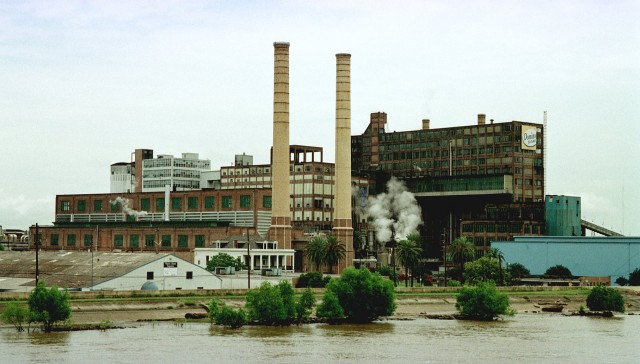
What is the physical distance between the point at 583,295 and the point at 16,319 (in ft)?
261

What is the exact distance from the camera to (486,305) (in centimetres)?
10838

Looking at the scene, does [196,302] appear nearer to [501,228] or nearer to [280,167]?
[280,167]

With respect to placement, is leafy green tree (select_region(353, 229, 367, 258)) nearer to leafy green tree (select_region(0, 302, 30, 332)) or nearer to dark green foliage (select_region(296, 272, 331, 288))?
dark green foliage (select_region(296, 272, 331, 288))

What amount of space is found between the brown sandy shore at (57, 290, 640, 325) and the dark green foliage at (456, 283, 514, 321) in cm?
548

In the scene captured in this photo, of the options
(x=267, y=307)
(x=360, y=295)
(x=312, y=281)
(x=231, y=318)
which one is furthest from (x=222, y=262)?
(x=231, y=318)

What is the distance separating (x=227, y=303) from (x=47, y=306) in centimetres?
2558

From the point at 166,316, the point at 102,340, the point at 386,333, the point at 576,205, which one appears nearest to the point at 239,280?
the point at 166,316

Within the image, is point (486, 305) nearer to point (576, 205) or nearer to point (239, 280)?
point (239, 280)

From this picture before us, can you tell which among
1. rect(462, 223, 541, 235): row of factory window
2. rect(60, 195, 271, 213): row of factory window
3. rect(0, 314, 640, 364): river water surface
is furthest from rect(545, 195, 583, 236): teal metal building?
rect(0, 314, 640, 364): river water surface

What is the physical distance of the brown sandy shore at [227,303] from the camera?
322ft

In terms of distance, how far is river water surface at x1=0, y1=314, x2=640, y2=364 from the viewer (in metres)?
72.5

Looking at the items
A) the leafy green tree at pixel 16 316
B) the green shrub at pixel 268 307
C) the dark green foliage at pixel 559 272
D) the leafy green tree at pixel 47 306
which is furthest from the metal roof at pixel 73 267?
the dark green foliage at pixel 559 272

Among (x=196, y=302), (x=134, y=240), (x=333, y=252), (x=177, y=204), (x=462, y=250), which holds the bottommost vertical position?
(x=196, y=302)

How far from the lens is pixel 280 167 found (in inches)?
6004
